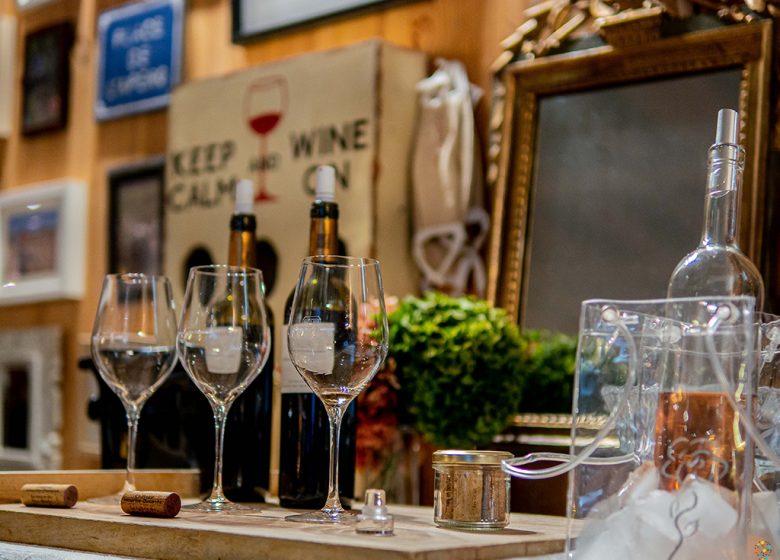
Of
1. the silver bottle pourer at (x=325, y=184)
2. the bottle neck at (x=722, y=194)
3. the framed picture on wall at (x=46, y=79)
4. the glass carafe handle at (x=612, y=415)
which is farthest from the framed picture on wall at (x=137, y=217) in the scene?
the glass carafe handle at (x=612, y=415)

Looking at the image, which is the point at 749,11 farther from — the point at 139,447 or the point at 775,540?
the point at 139,447

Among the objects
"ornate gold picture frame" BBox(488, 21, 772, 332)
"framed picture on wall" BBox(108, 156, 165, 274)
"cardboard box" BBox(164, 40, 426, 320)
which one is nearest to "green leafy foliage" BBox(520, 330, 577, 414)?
"ornate gold picture frame" BBox(488, 21, 772, 332)

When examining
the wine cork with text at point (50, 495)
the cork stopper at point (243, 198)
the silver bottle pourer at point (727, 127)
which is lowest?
the wine cork with text at point (50, 495)

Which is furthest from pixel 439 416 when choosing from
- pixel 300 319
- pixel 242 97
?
pixel 242 97

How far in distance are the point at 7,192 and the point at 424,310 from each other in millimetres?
1861

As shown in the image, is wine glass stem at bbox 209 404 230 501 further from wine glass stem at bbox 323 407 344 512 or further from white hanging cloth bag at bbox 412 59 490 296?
white hanging cloth bag at bbox 412 59 490 296

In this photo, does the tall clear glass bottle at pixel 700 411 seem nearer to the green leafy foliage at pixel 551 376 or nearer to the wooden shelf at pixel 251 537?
the wooden shelf at pixel 251 537

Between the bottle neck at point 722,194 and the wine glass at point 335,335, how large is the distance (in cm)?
30

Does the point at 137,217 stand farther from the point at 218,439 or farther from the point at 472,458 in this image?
the point at 472,458

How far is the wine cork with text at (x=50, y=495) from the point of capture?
1039mm

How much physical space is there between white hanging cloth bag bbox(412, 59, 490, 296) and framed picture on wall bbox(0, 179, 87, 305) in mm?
1153

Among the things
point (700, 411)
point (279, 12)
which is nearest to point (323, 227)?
point (700, 411)

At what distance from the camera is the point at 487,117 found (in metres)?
1.88

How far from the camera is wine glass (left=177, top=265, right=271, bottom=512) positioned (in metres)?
1.02
